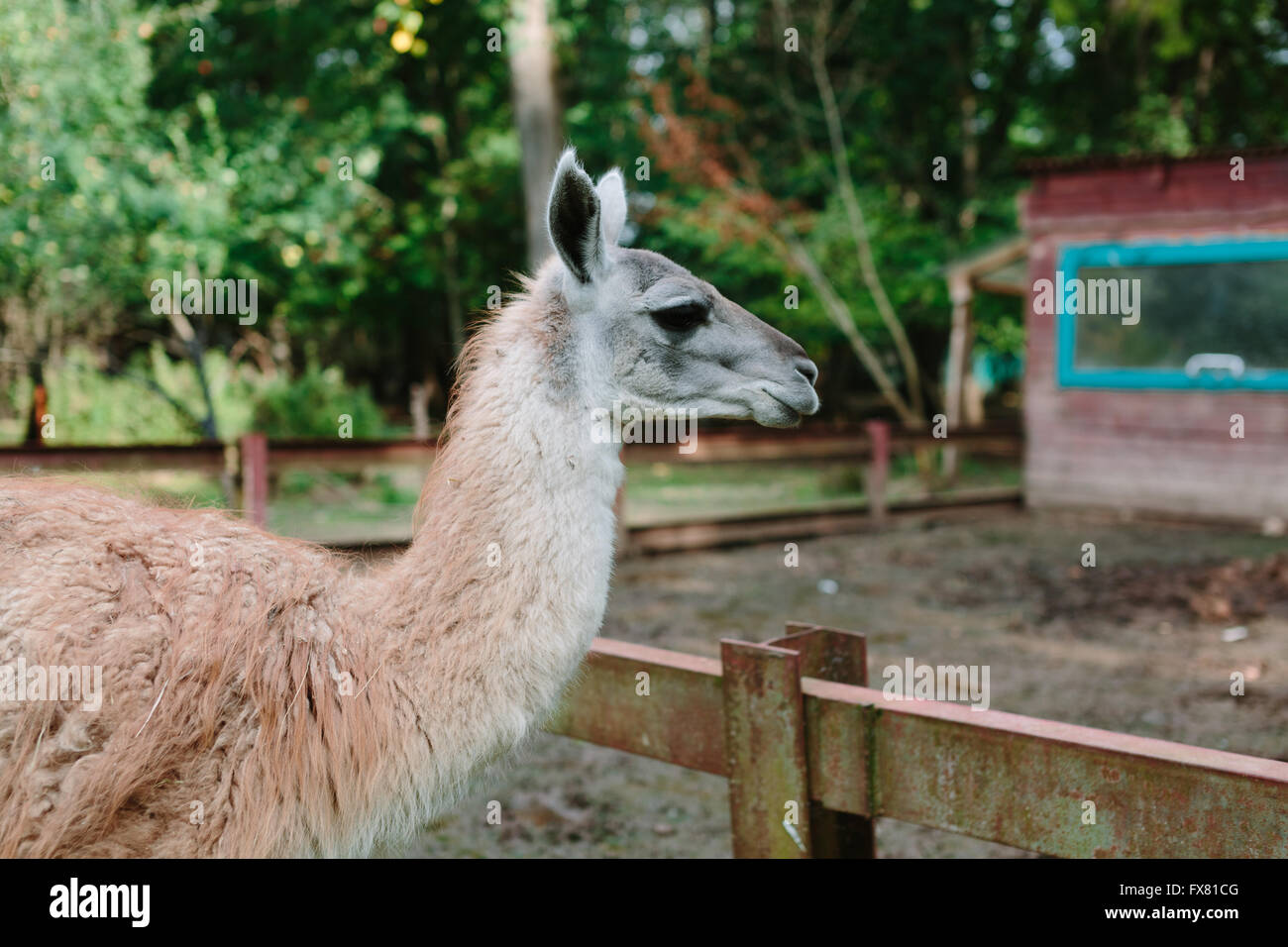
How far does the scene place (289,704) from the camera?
2.38 meters

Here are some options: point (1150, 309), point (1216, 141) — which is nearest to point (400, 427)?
point (1150, 309)

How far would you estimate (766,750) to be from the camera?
Answer: 2.58 metres

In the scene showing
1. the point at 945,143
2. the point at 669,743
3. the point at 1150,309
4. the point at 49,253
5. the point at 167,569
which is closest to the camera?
the point at 167,569

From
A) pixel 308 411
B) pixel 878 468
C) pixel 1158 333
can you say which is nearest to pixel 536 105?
pixel 308 411

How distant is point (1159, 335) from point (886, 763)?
1231 centimetres

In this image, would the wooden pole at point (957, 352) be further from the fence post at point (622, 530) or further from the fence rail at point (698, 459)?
the fence post at point (622, 530)

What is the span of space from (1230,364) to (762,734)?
1213cm

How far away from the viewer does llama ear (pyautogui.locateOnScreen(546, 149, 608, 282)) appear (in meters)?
2.65

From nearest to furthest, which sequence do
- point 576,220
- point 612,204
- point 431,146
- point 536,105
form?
point 576,220 < point 612,204 < point 536,105 < point 431,146

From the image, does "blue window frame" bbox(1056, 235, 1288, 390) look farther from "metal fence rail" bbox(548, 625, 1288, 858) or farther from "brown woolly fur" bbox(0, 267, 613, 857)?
"brown woolly fur" bbox(0, 267, 613, 857)

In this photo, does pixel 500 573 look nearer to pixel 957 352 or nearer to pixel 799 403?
pixel 799 403
